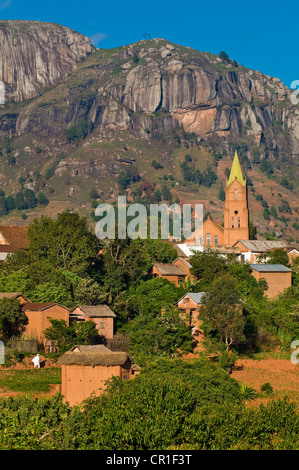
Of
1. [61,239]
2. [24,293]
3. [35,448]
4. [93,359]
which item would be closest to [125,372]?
[93,359]

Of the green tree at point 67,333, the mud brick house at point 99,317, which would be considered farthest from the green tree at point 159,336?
the green tree at point 67,333

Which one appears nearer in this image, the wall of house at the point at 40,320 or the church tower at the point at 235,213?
the wall of house at the point at 40,320

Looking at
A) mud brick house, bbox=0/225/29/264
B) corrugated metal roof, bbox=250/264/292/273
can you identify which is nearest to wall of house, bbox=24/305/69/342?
mud brick house, bbox=0/225/29/264

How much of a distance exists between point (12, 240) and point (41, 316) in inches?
930

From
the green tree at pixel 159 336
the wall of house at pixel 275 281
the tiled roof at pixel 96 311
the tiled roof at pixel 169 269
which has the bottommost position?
the green tree at pixel 159 336

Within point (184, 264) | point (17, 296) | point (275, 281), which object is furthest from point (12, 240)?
point (275, 281)

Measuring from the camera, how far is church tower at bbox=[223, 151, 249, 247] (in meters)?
84.1

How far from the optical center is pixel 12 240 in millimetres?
70500

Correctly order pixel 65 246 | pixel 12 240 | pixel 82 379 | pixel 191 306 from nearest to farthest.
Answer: pixel 82 379 < pixel 191 306 < pixel 65 246 < pixel 12 240

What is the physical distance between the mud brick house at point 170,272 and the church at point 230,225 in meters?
17.2

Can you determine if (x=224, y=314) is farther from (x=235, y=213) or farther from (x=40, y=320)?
(x=235, y=213)

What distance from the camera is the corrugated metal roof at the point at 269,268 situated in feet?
216

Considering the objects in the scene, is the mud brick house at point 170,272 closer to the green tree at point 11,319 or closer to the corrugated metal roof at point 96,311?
the corrugated metal roof at point 96,311

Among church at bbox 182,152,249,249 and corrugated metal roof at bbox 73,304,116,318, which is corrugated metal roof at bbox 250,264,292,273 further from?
corrugated metal roof at bbox 73,304,116,318
